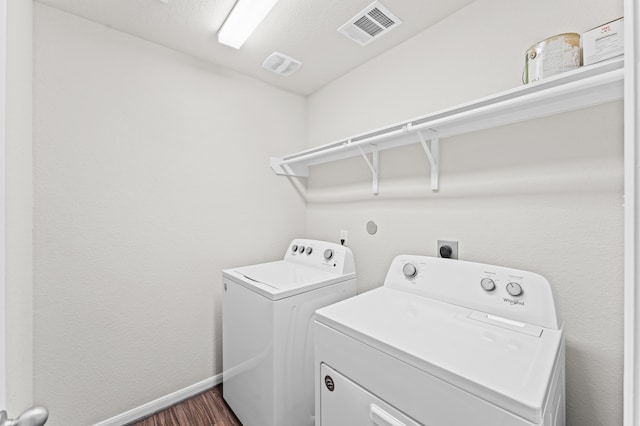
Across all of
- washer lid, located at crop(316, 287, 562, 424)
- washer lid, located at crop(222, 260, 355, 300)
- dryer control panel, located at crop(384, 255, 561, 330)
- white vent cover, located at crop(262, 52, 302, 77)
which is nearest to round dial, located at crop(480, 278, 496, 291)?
dryer control panel, located at crop(384, 255, 561, 330)

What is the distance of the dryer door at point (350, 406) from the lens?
81 centimetres

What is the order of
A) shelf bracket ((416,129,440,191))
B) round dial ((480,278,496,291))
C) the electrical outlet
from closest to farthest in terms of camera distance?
round dial ((480,278,496,291))
shelf bracket ((416,129,440,191))
the electrical outlet

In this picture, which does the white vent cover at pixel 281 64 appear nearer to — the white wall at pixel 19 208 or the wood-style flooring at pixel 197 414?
the white wall at pixel 19 208

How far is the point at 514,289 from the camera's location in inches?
40.4

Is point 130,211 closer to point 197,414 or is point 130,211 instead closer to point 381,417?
point 197,414

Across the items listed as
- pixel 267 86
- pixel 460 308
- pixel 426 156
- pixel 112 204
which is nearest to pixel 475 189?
pixel 426 156

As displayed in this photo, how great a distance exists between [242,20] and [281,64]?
0.49m

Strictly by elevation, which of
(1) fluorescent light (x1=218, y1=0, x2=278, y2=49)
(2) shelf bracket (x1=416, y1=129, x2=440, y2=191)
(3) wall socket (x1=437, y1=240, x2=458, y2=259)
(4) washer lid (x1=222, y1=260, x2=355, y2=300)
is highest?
(1) fluorescent light (x1=218, y1=0, x2=278, y2=49)

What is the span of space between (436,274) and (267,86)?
1.99 metres

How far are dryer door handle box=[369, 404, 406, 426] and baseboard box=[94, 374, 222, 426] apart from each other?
151cm

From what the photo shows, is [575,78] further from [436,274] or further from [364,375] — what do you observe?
[364,375]

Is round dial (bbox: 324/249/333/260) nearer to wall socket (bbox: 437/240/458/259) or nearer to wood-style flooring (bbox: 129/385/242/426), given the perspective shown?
wall socket (bbox: 437/240/458/259)

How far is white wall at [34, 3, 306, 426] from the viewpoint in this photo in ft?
4.52

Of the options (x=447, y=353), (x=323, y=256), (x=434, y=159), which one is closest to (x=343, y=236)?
A: (x=323, y=256)
